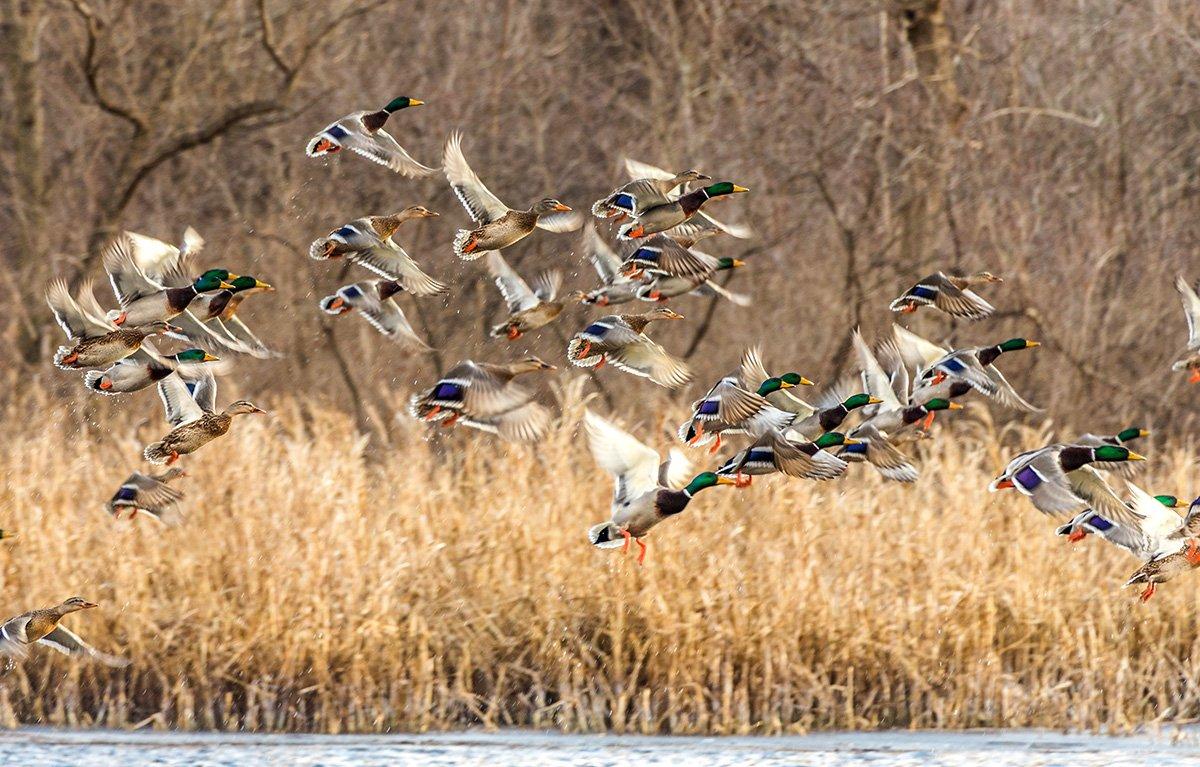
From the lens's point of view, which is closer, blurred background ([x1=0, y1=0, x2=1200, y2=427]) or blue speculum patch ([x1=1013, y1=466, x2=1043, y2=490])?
blue speculum patch ([x1=1013, y1=466, x2=1043, y2=490])

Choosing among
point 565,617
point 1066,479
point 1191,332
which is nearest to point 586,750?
point 565,617

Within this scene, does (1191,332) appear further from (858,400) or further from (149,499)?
(149,499)

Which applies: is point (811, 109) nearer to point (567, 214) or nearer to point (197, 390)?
point (567, 214)

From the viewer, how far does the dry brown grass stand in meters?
6.77

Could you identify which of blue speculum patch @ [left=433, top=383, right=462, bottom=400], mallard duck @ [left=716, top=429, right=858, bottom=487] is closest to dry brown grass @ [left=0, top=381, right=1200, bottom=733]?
mallard duck @ [left=716, top=429, right=858, bottom=487]

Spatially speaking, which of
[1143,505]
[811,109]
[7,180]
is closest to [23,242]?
[7,180]

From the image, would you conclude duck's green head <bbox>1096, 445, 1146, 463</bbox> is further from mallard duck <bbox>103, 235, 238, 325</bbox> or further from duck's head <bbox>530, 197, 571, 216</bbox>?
mallard duck <bbox>103, 235, 238, 325</bbox>

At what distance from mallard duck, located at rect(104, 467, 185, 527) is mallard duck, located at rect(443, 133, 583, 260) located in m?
1.46

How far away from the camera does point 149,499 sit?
264 inches

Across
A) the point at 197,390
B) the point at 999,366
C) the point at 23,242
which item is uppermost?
the point at 23,242

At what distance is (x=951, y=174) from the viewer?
1171 cm

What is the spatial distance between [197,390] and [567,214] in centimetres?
150

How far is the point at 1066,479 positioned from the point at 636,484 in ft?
4.40

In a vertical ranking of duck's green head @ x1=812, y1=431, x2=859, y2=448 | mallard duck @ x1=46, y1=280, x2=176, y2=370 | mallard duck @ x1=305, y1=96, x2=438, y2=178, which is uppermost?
mallard duck @ x1=305, y1=96, x2=438, y2=178
